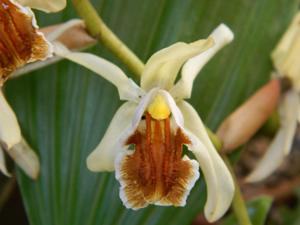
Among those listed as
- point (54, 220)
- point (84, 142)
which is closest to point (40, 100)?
point (84, 142)

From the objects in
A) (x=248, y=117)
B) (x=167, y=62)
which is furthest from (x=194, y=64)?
(x=248, y=117)

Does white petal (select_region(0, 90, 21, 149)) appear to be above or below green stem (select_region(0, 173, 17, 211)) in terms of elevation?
above

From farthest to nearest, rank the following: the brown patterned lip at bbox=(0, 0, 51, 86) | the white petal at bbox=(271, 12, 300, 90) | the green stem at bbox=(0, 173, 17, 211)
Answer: the green stem at bbox=(0, 173, 17, 211), the white petal at bbox=(271, 12, 300, 90), the brown patterned lip at bbox=(0, 0, 51, 86)

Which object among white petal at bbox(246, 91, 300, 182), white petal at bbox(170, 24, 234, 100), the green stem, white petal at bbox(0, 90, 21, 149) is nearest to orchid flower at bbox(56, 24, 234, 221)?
white petal at bbox(170, 24, 234, 100)

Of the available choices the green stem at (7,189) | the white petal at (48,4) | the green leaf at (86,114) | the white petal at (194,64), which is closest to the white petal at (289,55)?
the green leaf at (86,114)

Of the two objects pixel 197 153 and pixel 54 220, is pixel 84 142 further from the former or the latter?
pixel 197 153

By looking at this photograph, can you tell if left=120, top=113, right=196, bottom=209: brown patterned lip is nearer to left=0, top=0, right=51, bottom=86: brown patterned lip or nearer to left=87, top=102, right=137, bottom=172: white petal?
left=87, top=102, right=137, bottom=172: white petal

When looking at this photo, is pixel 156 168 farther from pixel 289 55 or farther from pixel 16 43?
pixel 289 55

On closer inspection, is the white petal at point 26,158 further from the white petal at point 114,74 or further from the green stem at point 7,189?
the green stem at point 7,189
